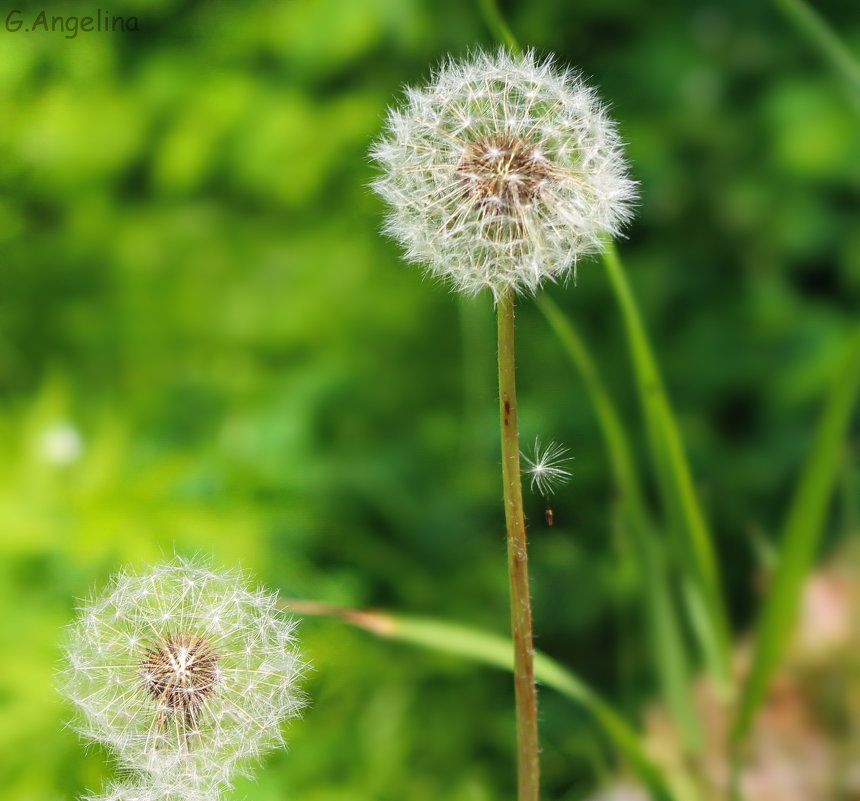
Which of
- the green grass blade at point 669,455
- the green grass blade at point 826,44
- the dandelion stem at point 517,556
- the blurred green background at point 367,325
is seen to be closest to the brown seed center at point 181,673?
the dandelion stem at point 517,556

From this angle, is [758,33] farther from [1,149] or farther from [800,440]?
[1,149]

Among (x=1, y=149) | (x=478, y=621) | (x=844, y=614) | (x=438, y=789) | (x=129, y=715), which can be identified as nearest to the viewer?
(x=129, y=715)

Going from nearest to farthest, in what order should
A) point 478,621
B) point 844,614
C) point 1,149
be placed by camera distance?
point 844,614 → point 478,621 → point 1,149

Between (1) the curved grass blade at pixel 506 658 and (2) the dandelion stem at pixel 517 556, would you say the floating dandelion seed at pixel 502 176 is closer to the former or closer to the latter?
(2) the dandelion stem at pixel 517 556

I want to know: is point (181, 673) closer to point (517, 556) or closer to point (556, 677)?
point (517, 556)

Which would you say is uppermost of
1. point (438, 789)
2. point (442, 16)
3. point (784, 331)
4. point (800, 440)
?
point (442, 16)

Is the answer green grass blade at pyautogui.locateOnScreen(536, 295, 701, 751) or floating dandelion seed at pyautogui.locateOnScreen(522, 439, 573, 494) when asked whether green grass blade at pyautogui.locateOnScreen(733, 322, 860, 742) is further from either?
floating dandelion seed at pyautogui.locateOnScreen(522, 439, 573, 494)

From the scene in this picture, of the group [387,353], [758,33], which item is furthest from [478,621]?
[758,33]
